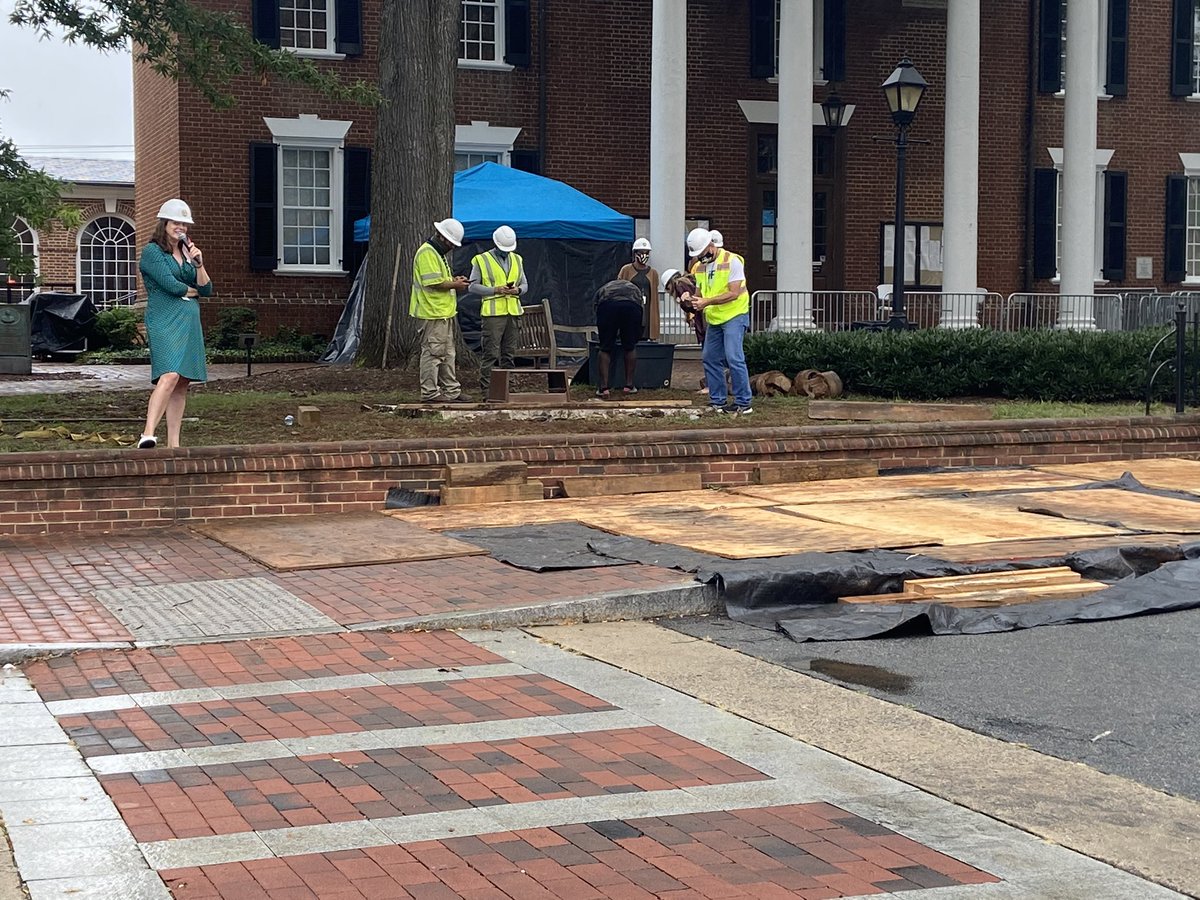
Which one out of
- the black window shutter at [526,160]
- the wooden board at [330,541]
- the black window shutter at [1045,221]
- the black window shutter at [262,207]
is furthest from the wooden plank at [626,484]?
the black window shutter at [1045,221]

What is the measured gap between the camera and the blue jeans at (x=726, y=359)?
1411cm

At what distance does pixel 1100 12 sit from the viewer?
30875 millimetres

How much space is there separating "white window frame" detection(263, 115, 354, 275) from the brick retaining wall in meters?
15.6

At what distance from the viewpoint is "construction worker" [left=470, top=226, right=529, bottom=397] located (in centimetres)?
1534

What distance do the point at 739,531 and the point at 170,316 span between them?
416 cm

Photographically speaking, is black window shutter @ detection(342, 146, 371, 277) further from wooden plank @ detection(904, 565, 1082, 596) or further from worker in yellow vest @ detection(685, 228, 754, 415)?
wooden plank @ detection(904, 565, 1082, 596)

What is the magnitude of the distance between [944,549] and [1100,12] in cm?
2510

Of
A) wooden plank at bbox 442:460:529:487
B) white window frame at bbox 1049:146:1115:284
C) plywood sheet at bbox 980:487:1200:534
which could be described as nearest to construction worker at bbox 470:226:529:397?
wooden plank at bbox 442:460:529:487

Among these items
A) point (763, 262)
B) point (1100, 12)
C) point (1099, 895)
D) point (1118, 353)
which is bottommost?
point (1099, 895)

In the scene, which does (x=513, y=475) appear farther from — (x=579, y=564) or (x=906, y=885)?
(x=906, y=885)

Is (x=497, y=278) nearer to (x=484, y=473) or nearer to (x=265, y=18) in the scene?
(x=484, y=473)

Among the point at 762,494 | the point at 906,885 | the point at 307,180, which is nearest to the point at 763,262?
the point at 307,180

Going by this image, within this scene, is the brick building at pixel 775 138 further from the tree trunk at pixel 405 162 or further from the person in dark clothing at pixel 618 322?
the person in dark clothing at pixel 618 322

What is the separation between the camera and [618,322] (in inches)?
612
